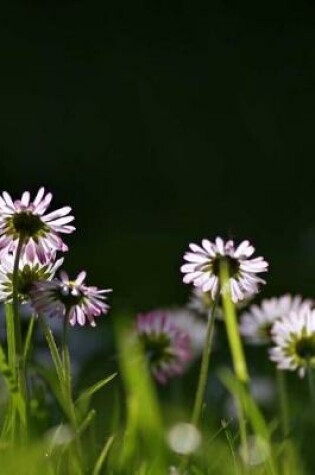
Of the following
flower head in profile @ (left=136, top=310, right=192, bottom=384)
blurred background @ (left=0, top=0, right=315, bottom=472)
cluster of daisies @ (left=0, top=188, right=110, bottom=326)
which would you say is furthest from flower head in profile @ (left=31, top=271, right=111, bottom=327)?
blurred background @ (left=0, top=0, right=315, bottom=472)

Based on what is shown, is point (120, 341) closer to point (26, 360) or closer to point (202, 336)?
point (26, 360)

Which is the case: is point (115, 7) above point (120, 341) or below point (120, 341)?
above

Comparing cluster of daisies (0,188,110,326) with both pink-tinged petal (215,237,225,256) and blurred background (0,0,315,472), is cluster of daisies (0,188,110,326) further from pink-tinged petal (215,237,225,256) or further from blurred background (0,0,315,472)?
blurred background (0,0,315,472)

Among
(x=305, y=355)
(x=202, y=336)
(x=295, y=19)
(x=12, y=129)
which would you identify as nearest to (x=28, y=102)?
(x=12, y=129)

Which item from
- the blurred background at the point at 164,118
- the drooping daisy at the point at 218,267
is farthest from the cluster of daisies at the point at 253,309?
the blurred background at the point at 164,118

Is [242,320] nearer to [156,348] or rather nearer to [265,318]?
[265,318]
